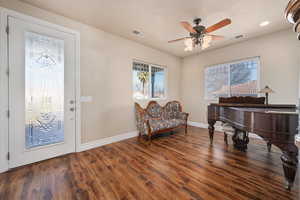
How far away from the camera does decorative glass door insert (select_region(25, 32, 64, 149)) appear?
207 cm

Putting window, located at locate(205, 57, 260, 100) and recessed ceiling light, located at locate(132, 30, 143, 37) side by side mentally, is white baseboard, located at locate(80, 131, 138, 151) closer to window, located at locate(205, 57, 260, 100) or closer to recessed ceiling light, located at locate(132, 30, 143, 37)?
recessed ceiling light, located at locate(132, 30, 143, 37)

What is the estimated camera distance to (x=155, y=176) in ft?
5.82

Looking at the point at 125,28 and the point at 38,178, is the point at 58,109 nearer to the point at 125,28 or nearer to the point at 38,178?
the point at 38,178

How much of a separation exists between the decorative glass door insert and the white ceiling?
698mm

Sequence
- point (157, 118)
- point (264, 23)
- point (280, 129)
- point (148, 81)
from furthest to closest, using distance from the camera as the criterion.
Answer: point (148, 81)
point (157, 118)
point (264, 23)
point (280, 129)

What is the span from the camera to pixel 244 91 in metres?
3.62

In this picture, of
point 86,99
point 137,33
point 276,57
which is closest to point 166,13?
point 137,33

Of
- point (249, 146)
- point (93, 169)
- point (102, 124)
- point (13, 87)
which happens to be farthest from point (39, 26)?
point (249, 146)

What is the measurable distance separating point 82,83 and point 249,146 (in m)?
4.02

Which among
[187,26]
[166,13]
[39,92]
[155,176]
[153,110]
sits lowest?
[155,176]

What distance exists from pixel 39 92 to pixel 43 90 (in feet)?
0.22

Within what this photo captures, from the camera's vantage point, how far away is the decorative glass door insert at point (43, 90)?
81.6 inches

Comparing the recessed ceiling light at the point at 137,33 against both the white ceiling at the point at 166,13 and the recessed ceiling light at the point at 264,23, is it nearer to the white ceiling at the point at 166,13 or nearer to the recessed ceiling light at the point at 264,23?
the white ceiling at the point at 166,13

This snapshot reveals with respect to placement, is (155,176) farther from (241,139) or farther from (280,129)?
(241,139)
